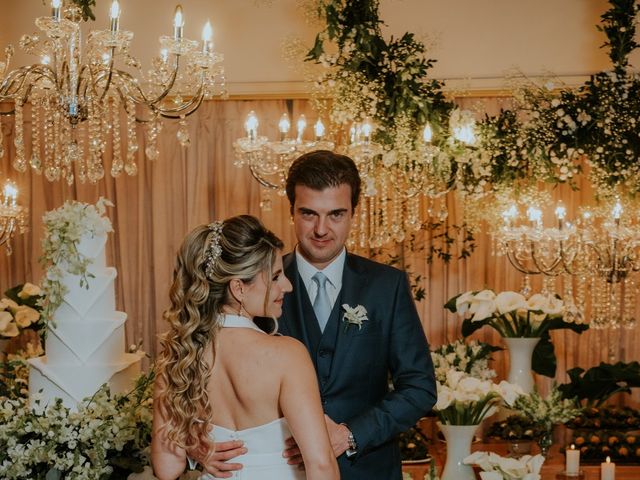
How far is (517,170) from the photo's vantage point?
221 inches

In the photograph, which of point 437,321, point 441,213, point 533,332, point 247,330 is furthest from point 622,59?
point 247,330

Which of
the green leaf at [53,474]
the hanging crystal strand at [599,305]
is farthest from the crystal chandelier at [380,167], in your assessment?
the green leaf at [53,474]

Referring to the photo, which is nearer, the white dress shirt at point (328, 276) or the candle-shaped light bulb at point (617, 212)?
the white dress shirt at point (328, 276)

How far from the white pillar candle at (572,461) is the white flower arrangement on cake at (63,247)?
2227 mm

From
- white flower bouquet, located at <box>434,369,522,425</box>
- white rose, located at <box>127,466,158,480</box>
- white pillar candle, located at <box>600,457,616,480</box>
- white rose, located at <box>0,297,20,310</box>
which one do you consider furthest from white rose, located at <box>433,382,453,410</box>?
white rose, located at <box>0,297,20,310</box>

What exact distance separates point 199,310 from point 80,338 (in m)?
1.25

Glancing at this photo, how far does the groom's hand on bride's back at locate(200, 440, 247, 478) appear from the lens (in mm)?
2637

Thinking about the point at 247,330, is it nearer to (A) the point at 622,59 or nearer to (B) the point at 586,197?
(A) the point at 622,59

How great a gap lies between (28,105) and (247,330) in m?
4.68

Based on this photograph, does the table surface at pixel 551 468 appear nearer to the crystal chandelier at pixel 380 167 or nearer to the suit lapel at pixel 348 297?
the suit lapel at pixel 348 297

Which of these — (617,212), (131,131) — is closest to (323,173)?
(131,131)

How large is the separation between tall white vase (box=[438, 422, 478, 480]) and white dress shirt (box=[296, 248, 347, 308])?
1102 mm

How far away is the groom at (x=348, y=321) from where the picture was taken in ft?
10.4

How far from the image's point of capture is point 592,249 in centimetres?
545
